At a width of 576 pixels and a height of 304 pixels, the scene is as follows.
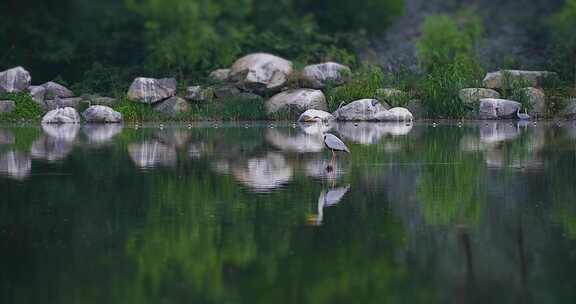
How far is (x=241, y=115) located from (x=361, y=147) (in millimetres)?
12188

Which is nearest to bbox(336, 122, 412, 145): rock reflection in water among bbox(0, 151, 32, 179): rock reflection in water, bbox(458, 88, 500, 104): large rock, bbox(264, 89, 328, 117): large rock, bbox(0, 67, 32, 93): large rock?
bbox(264, 89, 328, 117): large rock

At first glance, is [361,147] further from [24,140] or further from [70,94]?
[70,94]

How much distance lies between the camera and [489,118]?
32.4 meters

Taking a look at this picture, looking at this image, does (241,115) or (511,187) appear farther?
(241,115)

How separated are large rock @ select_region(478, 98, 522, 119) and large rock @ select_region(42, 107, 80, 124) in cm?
1208

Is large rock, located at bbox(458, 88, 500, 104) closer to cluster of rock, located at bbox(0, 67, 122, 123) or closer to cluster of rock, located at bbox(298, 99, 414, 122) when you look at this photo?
cluster of rock, located at bbox(298, 99, 414, 122)

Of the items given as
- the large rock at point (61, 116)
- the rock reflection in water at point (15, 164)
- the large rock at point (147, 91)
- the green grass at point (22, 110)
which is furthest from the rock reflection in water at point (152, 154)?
the green grass at point (22, 110)

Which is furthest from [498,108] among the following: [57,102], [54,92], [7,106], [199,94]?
[7,106]

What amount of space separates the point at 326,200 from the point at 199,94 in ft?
68.4

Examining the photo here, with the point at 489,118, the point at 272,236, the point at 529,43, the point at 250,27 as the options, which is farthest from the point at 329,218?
the point at 529,43

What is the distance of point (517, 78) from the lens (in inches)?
1316

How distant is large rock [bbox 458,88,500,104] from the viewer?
32.8m

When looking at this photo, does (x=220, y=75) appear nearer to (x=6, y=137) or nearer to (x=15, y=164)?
(x=6, y=137)

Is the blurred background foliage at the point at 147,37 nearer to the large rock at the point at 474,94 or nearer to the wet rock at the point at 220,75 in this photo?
the wet rock at the point at 220,75
